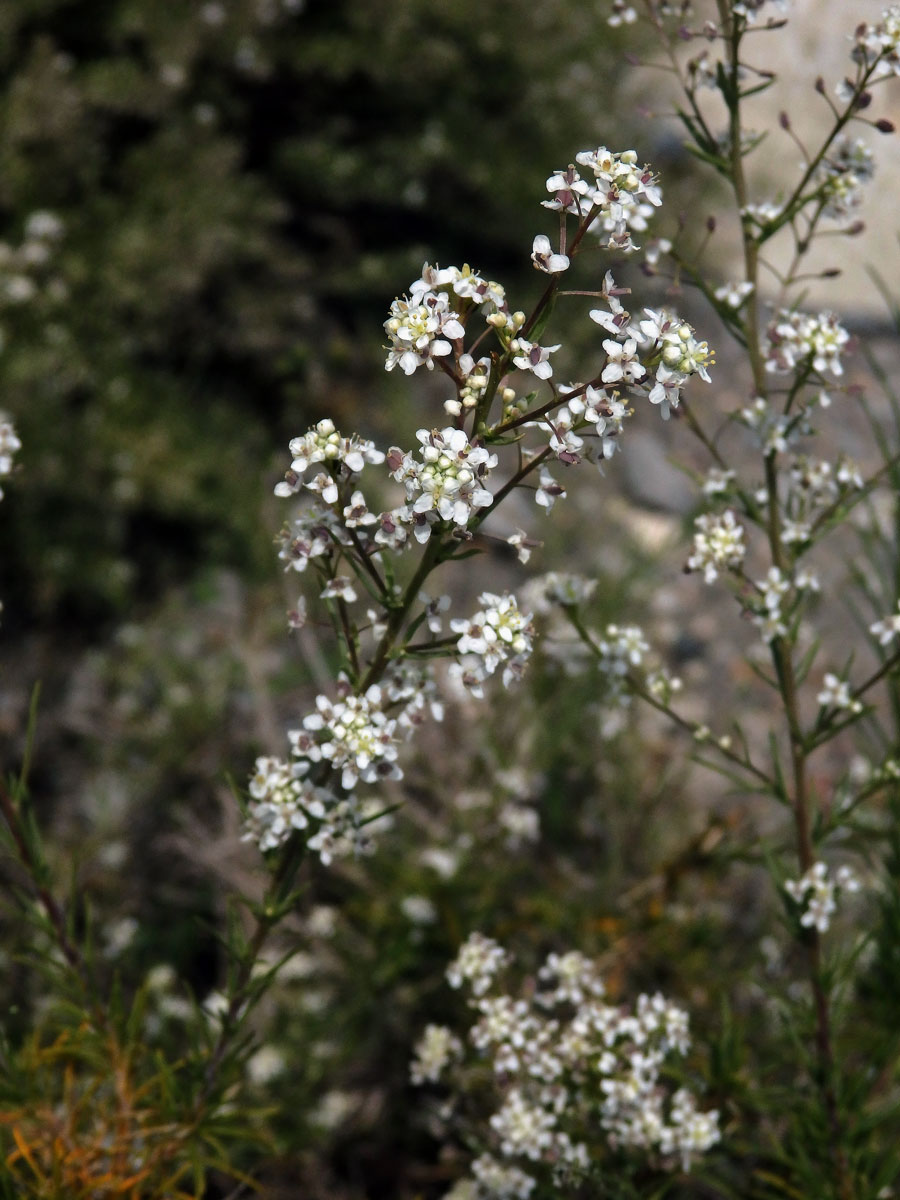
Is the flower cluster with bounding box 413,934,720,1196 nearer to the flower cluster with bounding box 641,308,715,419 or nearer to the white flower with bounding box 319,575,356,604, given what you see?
the white flower with bounding box 319,575,356,604

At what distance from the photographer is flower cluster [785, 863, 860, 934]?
1.92 meters

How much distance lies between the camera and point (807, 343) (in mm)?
1803

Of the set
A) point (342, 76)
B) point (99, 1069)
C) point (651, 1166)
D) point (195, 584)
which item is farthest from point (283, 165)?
point (651, 1166)

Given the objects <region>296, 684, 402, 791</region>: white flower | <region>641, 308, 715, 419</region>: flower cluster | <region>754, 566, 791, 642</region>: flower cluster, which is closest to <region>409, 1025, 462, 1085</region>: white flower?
<region>296, 684, 402, 791</region>: white flower

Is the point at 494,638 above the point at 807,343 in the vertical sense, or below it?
below

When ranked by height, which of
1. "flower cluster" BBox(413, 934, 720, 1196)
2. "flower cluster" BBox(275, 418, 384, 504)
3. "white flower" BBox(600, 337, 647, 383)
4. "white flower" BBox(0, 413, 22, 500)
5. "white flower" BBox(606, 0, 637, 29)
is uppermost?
"white flower" BBox(606, 0, 637, 29)

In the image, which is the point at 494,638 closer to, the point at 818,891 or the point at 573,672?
the point at 818,891

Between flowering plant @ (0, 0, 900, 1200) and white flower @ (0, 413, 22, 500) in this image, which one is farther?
white flower @ (0, 413, 22, 500)

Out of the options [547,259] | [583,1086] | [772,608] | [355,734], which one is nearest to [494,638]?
[355,734]

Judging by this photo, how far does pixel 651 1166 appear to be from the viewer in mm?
2027

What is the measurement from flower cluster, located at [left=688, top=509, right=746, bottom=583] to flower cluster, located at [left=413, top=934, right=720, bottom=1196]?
2.53 feet

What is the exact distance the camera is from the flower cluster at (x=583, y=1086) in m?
1.92

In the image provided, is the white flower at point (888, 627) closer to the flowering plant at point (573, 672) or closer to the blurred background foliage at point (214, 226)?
the flowering plant at point (573, 672)

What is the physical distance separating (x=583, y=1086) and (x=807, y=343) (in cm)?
133
